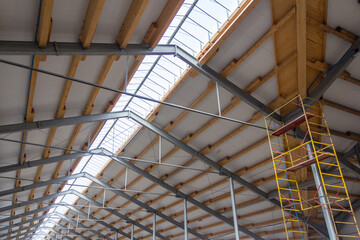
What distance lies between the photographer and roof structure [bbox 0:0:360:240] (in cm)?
1058

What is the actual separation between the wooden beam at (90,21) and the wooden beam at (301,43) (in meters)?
7.54

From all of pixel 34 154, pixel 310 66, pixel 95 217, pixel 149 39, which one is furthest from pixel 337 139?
pixel 95 217

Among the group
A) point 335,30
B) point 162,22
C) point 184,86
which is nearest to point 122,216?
point 184,86

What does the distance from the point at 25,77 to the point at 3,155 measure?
9130 mm

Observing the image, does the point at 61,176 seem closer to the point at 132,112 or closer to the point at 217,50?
the point at 132,112

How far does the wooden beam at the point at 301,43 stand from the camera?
1091 cm

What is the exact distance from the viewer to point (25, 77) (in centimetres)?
1160

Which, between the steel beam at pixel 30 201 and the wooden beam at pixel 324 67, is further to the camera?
the steel beam at pixel 30 201

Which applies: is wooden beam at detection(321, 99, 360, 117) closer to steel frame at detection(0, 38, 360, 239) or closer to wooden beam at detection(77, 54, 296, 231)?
steel frame at detection(0, 38, 360, 239)

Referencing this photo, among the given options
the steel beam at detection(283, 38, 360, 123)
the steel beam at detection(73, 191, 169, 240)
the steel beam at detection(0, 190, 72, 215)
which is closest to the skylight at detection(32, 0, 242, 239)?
the steel beam at detection(283, 38, 360, 123)

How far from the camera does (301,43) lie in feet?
39.7

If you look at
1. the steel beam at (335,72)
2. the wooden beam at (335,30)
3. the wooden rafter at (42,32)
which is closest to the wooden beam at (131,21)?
A: the wooden rafter at (42,32)

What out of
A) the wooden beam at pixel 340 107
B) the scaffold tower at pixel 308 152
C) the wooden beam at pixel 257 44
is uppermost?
the wooden beam at pixel 257 44

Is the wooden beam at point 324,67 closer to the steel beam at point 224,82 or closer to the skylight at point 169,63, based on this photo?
the steel beam at point 224,82
